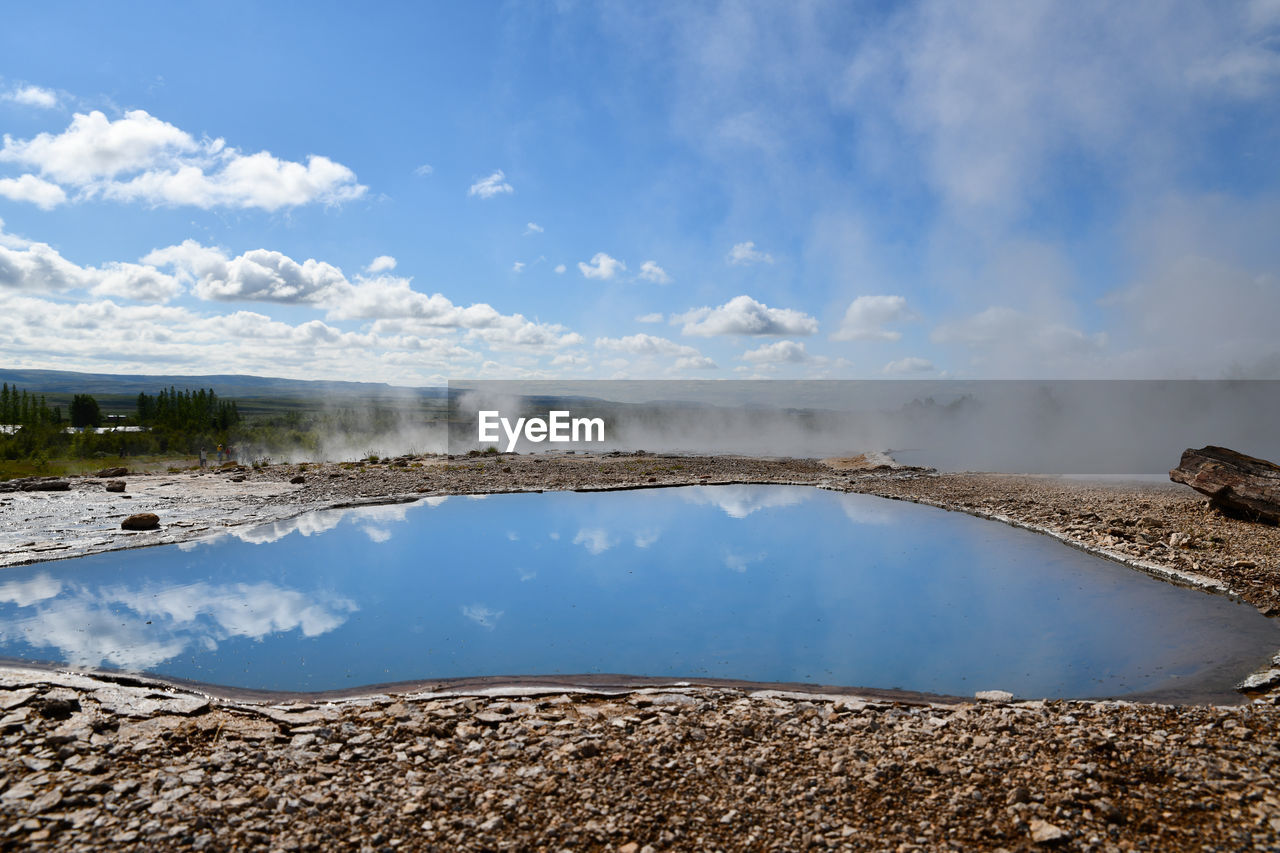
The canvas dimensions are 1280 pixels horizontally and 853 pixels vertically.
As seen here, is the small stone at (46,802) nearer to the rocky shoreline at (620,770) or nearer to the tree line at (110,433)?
the rocky shoreline at (620,770)

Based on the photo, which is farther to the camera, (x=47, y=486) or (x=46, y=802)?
(x=47, y=486)

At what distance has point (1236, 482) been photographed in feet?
62.4

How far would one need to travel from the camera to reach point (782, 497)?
29125mm

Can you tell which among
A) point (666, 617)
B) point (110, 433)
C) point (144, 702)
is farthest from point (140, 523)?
point (110, 433)

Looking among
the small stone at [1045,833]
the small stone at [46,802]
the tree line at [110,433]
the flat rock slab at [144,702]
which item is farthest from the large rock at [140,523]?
the tree line at [110,433]

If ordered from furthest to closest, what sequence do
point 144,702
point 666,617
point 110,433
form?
point 110,433, point 666,617, point 144,702

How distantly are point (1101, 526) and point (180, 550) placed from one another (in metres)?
26.5

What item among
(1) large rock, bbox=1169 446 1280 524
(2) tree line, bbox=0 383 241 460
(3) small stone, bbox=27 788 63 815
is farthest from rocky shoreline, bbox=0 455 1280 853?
(2) tree line, bbox=0 383 241 460

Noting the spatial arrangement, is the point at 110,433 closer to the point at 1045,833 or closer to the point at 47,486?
the point at 47,486

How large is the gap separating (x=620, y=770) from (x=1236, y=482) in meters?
21.4

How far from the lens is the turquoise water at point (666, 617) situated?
34.3ft

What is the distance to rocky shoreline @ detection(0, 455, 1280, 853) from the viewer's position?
553 centimetres

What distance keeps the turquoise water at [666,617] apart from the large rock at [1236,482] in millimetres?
5195

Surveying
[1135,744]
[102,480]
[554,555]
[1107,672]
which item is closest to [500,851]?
[1135,744]
